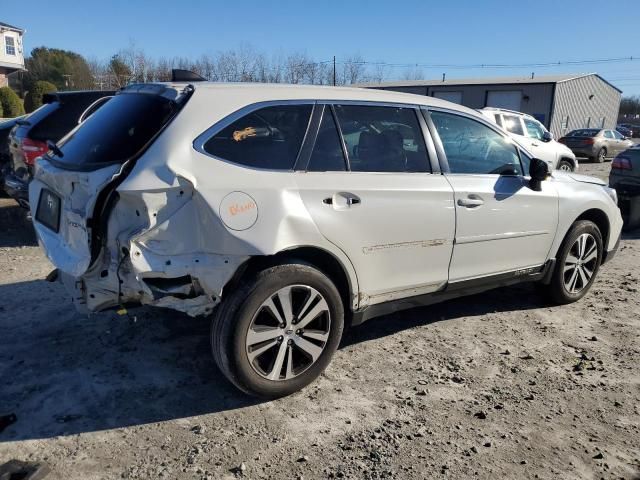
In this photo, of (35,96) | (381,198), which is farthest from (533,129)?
(35,96)

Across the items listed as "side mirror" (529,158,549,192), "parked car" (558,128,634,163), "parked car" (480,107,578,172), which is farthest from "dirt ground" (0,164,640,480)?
"parked car" (558,128,634,163)

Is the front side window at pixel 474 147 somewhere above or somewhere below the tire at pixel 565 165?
above

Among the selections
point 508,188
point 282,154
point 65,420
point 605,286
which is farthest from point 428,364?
point 605,286

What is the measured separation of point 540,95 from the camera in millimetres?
35844

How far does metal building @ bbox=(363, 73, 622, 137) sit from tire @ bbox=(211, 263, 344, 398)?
1444 inches

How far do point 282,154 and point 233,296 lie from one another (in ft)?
3.03

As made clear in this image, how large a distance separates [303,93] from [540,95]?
3689 centimetres

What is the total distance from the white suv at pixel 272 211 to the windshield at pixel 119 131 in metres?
0.01

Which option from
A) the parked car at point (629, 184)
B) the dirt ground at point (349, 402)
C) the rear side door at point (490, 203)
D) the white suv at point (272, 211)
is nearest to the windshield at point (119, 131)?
the white suv at point (272, 211)

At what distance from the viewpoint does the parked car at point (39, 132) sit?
6328 mm

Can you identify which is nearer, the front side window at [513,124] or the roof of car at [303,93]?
the roof of car at [303,93]

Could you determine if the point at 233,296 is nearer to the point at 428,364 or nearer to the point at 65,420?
the point at 65,420

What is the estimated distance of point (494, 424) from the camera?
3102mm

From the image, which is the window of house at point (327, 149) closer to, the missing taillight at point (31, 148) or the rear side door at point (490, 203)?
the rear side door at point (490, 203)
